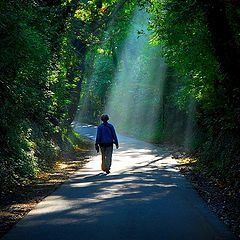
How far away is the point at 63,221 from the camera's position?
830cm

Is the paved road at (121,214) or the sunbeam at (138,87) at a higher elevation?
the sunbeam at (138,87)

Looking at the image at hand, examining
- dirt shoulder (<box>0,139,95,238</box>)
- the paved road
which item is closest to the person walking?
dirt shoulder (<box>0,139,95,238</box>)

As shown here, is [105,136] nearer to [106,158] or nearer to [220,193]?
[106,158]

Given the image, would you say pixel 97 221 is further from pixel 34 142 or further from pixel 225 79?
pixel 34 142

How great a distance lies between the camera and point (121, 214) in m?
8.89

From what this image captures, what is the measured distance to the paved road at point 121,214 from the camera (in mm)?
7395

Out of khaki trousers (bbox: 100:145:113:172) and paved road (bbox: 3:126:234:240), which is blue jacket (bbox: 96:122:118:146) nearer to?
khaki trousers (bbox: 100:145:113:172)

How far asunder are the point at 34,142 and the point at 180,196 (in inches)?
330

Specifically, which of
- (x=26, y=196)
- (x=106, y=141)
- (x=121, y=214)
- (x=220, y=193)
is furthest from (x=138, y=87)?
(x=121, y=214)

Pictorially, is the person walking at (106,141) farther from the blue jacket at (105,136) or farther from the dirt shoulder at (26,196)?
the dirt shoulder at (26,196)

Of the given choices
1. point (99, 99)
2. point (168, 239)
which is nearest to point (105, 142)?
point (168, 239)

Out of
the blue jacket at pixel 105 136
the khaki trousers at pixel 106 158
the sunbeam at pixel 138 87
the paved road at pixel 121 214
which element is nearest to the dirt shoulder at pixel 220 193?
the paved road at pixel 121 214

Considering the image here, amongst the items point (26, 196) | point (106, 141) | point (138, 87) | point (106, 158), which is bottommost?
point (26, 196)

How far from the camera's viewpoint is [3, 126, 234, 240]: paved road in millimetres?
7395
